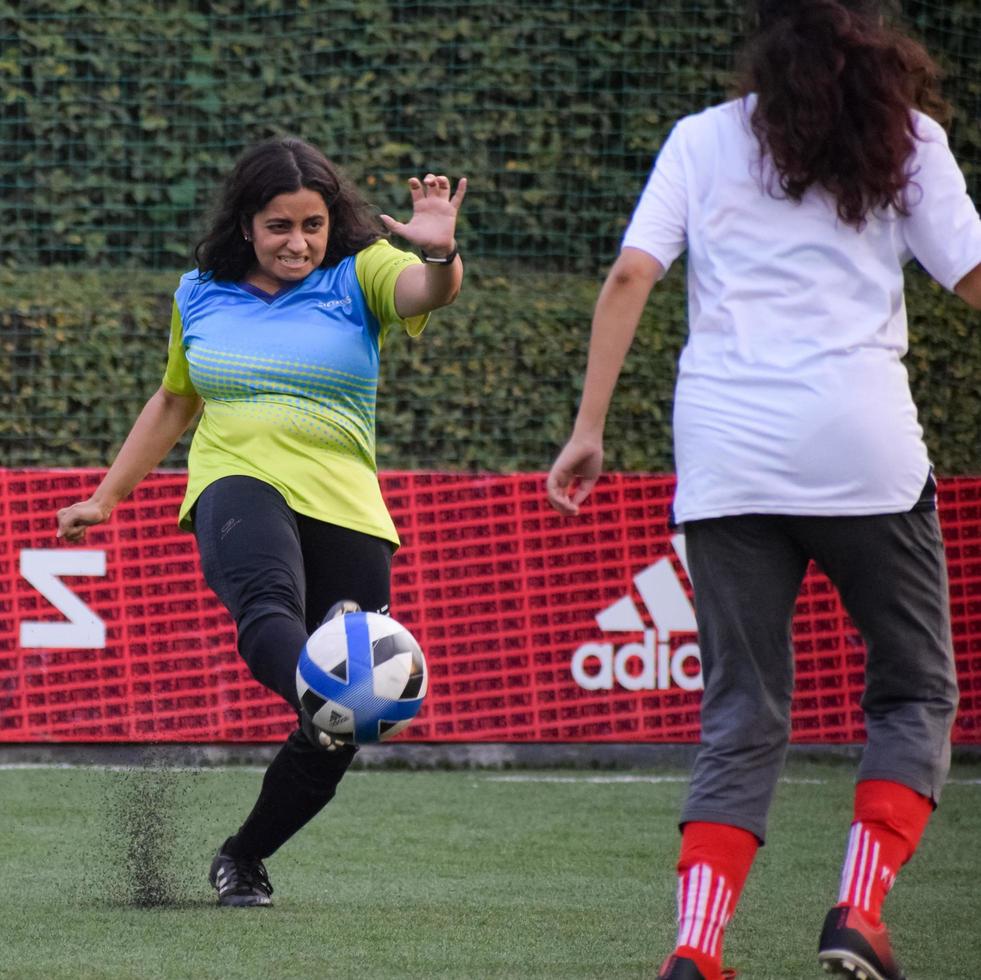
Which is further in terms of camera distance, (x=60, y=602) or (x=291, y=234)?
(x=60, y=602)

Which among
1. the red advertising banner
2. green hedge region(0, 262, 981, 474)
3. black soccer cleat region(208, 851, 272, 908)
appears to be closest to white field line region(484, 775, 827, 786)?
the red advertising banner

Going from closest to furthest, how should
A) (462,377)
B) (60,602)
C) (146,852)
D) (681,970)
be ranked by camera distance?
(681,970)
(146,852)
(60,602)
(462,377)

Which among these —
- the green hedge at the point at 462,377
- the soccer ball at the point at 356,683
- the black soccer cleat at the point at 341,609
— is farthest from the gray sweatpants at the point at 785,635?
the green hedge at the point at 462,377

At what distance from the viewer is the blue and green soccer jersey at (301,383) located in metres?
4.35

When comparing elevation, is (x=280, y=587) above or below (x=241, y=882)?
above

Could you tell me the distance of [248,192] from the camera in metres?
4.46

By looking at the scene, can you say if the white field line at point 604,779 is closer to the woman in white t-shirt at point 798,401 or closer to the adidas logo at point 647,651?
the adidas logo at point 647,651

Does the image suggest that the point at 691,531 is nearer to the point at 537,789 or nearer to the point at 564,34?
the point at 537,789

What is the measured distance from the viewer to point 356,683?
12.4ft

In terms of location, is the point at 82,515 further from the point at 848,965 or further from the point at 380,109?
the point at 380,109

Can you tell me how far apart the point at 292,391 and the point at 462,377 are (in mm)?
5101

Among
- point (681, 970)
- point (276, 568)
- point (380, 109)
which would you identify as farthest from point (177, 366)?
point (380, 109)

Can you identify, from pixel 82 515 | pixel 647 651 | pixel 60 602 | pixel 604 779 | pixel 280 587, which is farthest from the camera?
pixel 647 651

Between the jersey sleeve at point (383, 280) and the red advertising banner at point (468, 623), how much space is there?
10.6ft
